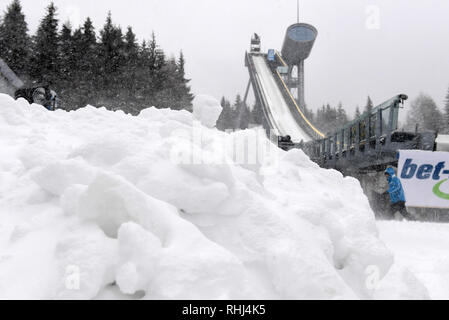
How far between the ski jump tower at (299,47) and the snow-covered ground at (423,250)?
30.5 meters

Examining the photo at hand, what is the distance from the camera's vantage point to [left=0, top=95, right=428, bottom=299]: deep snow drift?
5.05 ft

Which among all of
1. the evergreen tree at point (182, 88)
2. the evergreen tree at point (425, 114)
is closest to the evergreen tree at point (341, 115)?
the evergreen tree at point (425, 114)

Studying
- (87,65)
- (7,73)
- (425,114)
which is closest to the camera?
(7,73)

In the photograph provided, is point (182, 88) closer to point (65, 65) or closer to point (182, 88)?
point (182, 88)

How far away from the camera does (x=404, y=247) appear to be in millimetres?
4309

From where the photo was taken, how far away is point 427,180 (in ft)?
Answer: 24.8

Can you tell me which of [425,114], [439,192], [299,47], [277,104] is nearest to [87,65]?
[277,104]

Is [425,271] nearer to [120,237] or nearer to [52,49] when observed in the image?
[120,237]

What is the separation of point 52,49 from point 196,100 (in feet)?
76.2

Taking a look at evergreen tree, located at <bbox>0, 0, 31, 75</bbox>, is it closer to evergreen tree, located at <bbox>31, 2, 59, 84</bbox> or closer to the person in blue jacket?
evergreen tree, located at <bbox>31, 2, 59, 84</bbox>

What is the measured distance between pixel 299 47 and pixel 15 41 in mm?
29283

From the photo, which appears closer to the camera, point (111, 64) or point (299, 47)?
point (111, 64)

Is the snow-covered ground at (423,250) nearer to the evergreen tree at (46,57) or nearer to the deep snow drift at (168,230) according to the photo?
the deep snow drift at (168,230)
